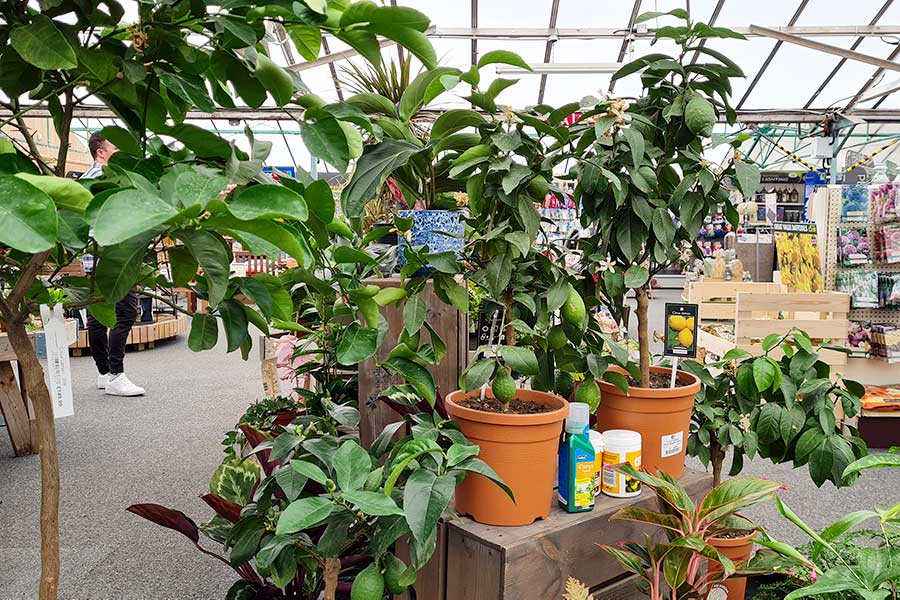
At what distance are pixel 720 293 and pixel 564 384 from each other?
384cm

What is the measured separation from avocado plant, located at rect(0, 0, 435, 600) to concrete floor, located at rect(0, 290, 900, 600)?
1673 mm

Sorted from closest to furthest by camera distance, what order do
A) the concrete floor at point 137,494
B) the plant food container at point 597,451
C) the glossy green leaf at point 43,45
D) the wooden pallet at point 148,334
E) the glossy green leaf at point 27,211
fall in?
the glossy green leaf at point 27,211, the glossy green leaf at point 43,45, the plant food container at point 597,451, the concrete floor at point 137,494, the wooden pallet at point 148,334

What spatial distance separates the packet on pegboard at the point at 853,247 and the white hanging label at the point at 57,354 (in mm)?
4139

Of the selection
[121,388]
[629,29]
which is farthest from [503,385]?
[629,29]

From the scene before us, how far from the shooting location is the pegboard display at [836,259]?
3.98 metres

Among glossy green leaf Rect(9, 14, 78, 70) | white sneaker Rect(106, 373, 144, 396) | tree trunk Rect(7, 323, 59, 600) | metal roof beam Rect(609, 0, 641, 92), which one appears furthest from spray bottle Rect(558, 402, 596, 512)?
metal roof beam Rect(609, 0, 641, 92)

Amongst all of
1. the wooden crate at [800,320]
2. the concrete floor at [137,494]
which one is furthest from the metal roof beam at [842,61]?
the concrete floor at [137,494]

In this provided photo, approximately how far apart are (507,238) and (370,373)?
457 millimetres

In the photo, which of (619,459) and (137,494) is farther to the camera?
(137,494)

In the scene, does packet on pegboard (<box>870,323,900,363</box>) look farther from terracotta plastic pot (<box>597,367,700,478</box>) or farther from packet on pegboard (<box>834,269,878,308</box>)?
terracotta plastic pot (<box>597,367,700,478</box>)

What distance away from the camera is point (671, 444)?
1.64m

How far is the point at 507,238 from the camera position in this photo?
1.26m

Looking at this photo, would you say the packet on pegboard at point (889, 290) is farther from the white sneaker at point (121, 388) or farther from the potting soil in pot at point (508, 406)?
the white sneaker at point (121, 388)

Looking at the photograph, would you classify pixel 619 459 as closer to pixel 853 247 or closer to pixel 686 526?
pixel 686 526
